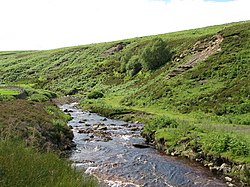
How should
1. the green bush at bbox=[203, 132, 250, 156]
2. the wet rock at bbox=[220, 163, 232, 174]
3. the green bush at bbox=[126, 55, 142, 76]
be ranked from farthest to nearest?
the green bush at bbox=[126, 55, 142, 76], the green bush at bbox=[203, 132, 250, 156], the wet rock at bbox=[220, 163, 232, 174]

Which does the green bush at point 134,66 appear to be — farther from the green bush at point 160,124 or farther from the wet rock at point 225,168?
the wet rock at point 225,168

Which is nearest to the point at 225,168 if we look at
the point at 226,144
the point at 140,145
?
the point at 226,144

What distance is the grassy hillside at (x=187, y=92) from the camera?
23.2 metres

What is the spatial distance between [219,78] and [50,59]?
386 feet

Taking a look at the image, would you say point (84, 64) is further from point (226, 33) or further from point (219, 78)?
point (219, 78)

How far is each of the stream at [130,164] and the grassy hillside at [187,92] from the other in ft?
5.56

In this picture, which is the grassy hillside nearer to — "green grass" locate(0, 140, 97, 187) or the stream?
the stream

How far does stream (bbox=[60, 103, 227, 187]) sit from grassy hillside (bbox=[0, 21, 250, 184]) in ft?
5.56

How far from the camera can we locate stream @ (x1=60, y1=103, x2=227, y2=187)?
672 inches

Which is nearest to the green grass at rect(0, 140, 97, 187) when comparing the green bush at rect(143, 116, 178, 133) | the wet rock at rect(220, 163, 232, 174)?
the wet rock at rect(220, 163, 232, 174)

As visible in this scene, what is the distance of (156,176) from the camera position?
17.9 meters

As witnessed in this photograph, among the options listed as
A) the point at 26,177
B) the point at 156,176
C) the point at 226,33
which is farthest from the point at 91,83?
the point at 26,177

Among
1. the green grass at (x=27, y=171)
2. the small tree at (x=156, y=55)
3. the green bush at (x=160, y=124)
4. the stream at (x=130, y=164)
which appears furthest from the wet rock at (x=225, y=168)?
the small tree at (x=156, y=55)

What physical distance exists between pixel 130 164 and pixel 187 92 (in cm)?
2757
